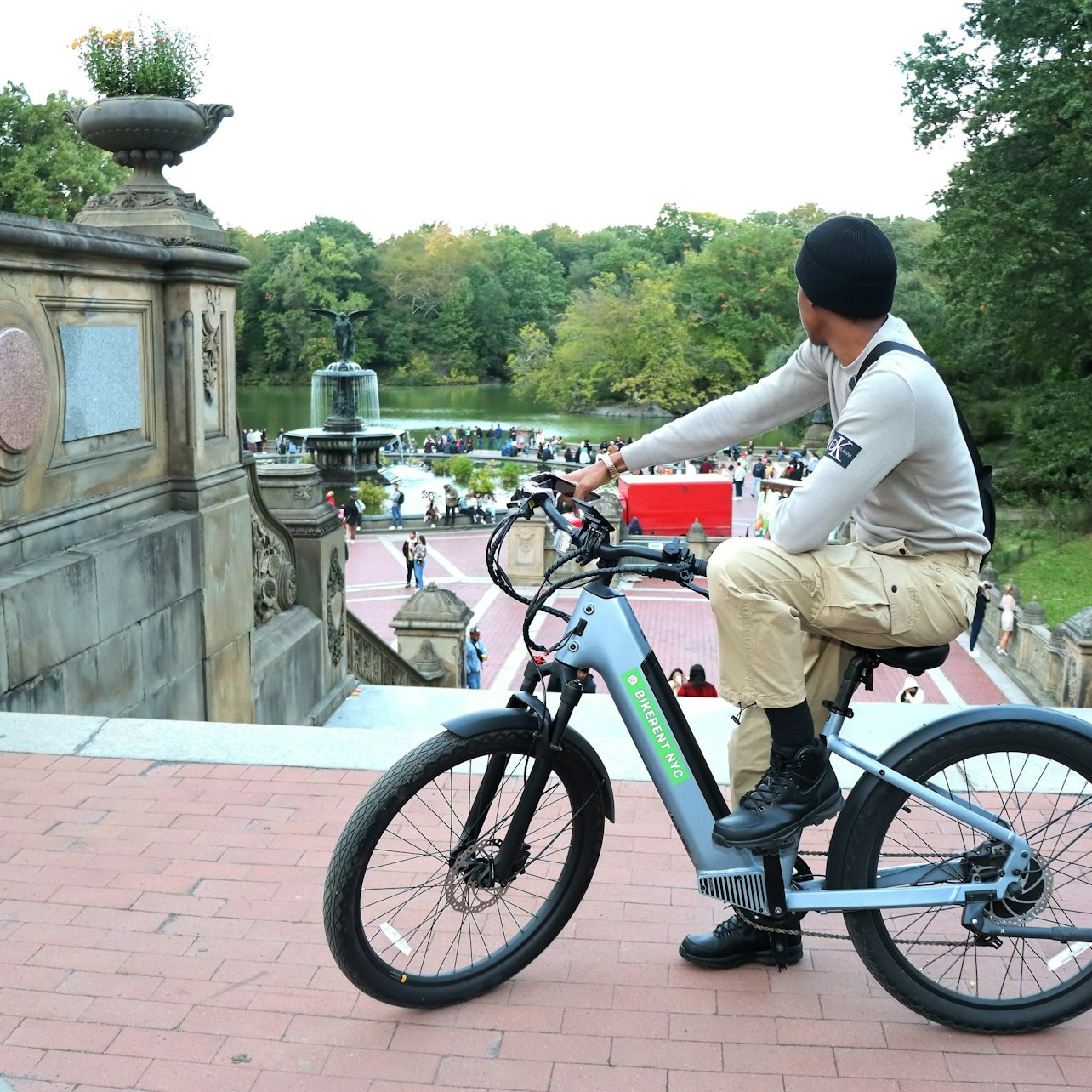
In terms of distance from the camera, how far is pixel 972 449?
280 centimetres

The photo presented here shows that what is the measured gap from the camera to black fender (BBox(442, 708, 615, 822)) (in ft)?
8.89

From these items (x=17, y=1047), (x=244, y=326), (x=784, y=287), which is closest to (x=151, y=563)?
(x=17, y=1047)

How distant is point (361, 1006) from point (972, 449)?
6.23 ft

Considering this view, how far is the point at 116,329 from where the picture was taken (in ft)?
21.1

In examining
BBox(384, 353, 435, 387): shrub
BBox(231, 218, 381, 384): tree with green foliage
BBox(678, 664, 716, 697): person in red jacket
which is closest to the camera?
BBox(678, 664, 716, 697): person in red jacket

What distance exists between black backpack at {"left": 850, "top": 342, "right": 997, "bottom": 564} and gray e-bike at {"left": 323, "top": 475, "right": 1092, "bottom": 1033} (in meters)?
0.34

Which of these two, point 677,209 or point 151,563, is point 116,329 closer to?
point 151,563

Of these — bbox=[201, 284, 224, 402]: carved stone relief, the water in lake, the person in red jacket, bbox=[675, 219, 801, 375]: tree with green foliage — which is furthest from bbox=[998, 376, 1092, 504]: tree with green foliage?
bbox=[675, 219, 801, 375]: tree with green foliage

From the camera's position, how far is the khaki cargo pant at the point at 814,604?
2594 mm

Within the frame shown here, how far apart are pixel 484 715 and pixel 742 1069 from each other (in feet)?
3.05

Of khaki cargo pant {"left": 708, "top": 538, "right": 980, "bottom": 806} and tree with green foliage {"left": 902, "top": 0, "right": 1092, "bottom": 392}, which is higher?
tree with green foliage {"left": 902, "top": 0, "right": 1092, "bottom": 392}

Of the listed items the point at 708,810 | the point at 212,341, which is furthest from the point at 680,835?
the point at 212,341

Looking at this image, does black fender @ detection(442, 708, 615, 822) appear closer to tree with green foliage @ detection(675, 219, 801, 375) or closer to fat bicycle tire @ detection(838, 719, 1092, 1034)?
fat bicycle tire @ detection(838, 719, 1092, 1034)

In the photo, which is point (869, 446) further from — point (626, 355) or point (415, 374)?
point (415, 374)
